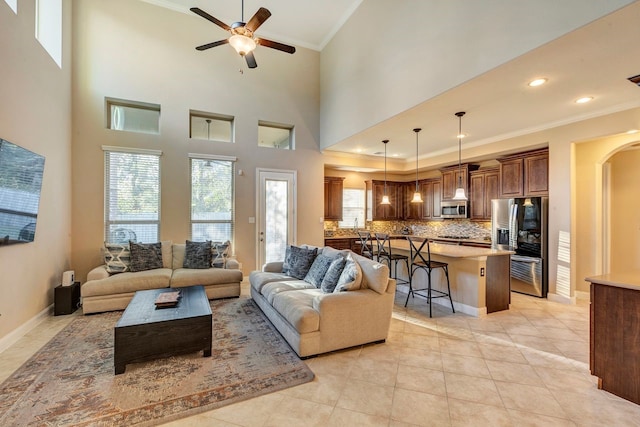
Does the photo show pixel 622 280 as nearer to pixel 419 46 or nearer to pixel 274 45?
pixel 419 46

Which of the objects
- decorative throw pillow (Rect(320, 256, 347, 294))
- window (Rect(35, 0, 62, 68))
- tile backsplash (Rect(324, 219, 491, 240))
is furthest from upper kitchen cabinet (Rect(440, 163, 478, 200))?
window (Rect(35, 0, 62, 68))

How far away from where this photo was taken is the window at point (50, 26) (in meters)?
3.81

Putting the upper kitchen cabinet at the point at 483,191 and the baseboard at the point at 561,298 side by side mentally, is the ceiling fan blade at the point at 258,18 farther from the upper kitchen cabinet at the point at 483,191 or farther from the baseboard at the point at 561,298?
the baseboard at the point at 561,298

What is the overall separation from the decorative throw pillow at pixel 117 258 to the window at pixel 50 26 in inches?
107

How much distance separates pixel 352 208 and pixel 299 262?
4.21 meters

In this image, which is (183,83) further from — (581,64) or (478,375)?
(478,375)

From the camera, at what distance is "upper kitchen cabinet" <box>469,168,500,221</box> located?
19.5 feet

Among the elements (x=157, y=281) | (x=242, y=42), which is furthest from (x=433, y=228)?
(x=157, y=281)

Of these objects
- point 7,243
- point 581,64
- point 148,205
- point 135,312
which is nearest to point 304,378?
point 135,312

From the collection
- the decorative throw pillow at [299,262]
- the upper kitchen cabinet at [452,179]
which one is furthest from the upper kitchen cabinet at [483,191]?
the decorative throw pillow at [299,262]

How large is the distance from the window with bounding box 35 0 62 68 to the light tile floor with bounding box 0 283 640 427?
3.69 meters

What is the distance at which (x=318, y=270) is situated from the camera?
3725 mm

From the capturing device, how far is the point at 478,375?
2.41 m

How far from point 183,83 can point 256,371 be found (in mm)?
5052
